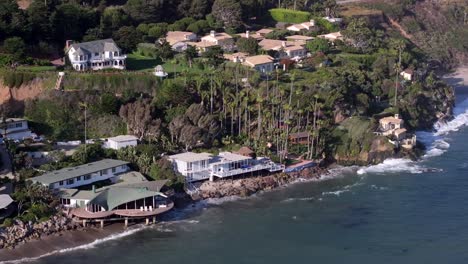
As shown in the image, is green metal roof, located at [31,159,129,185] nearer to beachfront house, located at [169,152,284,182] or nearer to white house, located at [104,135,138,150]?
white house, located at [104,135,138,150]

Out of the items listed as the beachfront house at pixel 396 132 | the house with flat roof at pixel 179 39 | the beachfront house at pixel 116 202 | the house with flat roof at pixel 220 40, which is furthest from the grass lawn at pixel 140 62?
the beachfront house at pixel 116 202

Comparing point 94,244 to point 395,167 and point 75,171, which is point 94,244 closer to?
point 75,171

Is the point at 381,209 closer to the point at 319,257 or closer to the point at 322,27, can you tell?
the point at 319,257

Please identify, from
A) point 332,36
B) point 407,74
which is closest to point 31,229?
point 407,74

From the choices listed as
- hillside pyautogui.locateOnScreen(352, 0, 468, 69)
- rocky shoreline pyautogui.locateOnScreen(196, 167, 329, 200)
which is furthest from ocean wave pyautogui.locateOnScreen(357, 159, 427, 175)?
hillside pyautogui.locateOnScreen(352, 0, 468, 69)

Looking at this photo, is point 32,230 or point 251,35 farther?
point 251,35

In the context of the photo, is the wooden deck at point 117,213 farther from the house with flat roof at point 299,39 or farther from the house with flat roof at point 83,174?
the house with flat roof at point 299,39
